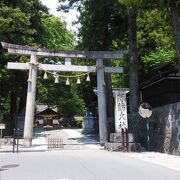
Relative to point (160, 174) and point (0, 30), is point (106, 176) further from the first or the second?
point (0, 30)

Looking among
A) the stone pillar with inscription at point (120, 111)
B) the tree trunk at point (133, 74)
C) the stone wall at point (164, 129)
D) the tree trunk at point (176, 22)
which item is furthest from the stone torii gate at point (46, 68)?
the tree trunk at point (176, 22)

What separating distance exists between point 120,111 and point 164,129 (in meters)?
3.23

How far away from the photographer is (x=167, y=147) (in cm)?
1847

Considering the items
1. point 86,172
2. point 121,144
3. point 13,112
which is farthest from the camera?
point 13,112

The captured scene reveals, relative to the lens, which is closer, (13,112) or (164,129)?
(164,129)

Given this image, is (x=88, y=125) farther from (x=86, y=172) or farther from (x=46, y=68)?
(x=86, y=172)

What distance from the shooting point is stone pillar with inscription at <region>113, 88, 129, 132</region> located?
2127 centimetres

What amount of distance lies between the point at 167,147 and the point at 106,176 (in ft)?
28.6

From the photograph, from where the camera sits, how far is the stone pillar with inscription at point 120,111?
69.8 ft

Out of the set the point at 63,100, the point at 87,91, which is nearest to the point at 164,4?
the point at 87,91

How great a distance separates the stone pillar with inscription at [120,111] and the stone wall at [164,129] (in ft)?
4.86

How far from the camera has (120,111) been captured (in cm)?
2147

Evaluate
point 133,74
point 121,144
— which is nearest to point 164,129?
point 121,144

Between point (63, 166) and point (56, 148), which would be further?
point (56, 148)
